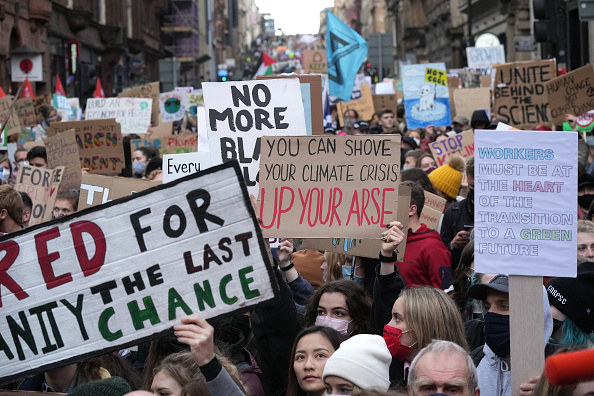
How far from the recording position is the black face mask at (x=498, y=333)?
4.26 m

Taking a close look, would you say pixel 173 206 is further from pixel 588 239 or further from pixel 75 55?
pixel 75 55

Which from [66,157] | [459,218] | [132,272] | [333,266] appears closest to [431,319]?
[132,272]

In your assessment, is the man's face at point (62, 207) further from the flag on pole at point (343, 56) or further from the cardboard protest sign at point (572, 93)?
the flag on pole at point (343, 56)

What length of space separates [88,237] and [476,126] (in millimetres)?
9242

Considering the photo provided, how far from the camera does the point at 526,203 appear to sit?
13.5ft

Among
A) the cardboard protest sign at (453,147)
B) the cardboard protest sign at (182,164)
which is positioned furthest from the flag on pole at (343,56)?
the cardboard protest sign at (182,164)

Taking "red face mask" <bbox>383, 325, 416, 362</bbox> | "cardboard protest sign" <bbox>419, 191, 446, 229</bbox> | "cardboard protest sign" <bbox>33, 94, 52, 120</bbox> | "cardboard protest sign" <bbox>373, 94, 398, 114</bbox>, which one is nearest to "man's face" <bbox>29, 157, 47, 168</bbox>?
"cardboard protest sign" <bbox>419, 191, 446, 229</bbox>

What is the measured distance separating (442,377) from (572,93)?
29.4 ft

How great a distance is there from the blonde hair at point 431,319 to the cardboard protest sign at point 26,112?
12887 mm

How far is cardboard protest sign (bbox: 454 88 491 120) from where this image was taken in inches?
663

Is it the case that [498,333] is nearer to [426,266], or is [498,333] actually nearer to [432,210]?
[426,266]

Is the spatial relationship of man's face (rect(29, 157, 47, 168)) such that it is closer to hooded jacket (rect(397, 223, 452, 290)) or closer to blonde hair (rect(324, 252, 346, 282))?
blonde hair (rect(324, 252, 346, 282))

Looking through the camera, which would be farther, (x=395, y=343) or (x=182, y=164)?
(x=182, y=164)

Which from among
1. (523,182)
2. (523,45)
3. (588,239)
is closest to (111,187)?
(588,239)
